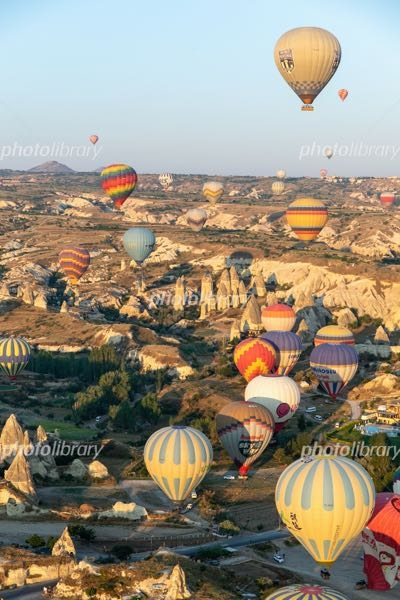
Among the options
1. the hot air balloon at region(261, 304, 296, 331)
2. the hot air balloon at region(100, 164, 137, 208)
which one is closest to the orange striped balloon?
the hot air balloon at region(261, 304, 296, 331)

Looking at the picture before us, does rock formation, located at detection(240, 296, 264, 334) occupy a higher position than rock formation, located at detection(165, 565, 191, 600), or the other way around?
rock formation, located at detection(240, 296, 264, 334)

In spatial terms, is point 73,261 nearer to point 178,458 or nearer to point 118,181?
point 118,181

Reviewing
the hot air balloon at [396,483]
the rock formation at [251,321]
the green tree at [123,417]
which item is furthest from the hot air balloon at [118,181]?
the hot air balloon at [396,483]

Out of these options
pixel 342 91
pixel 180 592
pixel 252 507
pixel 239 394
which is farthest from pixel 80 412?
pixel 342 91

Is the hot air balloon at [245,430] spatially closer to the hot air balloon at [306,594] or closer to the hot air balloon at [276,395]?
the hot air balloon at [276,395]

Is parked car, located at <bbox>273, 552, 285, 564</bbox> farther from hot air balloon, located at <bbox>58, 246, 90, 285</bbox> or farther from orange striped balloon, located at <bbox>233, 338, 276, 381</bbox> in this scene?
hot air balloon, located at <bbox>58, 246, 90, 285</bbox>

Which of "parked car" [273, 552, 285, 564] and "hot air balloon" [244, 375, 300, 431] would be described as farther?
"hot air balloon" [244, 375, 300, 431]

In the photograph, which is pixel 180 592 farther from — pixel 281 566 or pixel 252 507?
pixel 252 507

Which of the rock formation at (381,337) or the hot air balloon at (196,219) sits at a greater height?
the hot air balloon at (196,219)

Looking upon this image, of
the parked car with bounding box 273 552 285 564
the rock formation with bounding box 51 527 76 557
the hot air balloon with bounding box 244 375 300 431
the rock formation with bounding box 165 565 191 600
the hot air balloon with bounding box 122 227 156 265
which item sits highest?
the hot air balloon with bounding box 122 227 156 265
